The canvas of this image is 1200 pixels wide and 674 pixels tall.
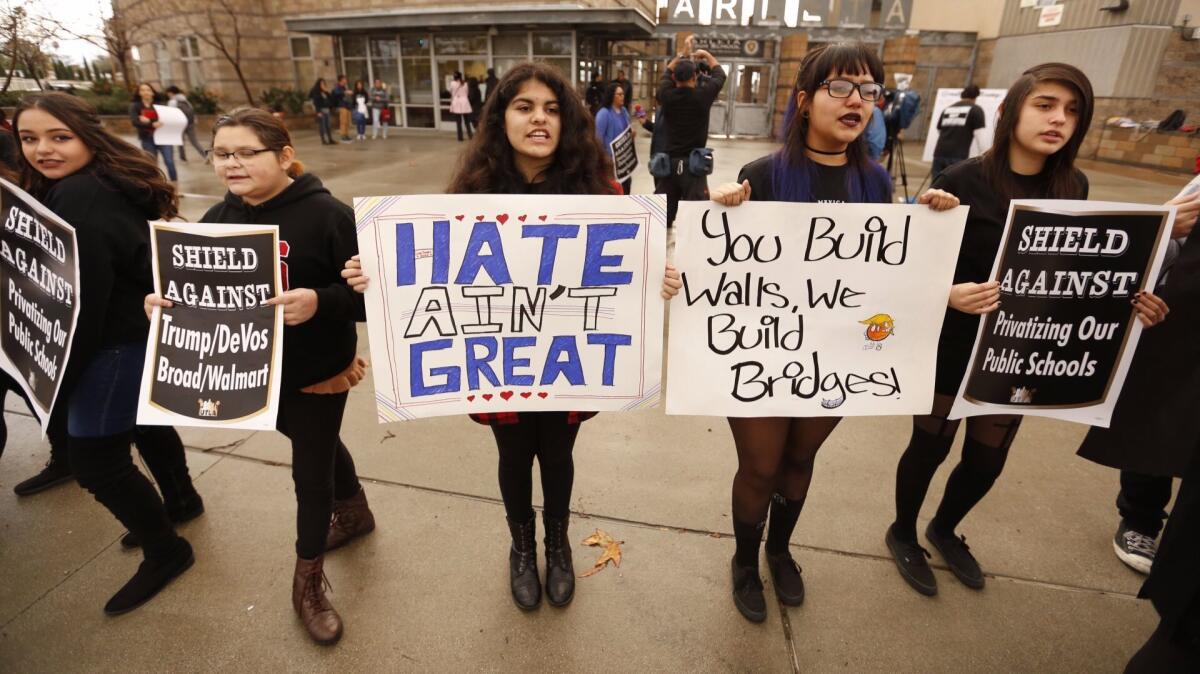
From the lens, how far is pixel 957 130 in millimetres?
7906

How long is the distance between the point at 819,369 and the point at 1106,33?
17607mm

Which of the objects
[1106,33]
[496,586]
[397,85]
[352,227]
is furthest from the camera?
[397,85]

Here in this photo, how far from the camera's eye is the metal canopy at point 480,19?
48.8ft

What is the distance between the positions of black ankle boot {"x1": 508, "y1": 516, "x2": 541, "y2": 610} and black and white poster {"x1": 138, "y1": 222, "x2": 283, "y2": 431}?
0.93 metres

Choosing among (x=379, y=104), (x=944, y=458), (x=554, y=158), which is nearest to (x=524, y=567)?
(x=554, y=158)

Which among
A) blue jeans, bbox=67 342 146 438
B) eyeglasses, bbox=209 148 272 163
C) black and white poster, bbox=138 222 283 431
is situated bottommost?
blue jeans, bbox=67 342 146 438

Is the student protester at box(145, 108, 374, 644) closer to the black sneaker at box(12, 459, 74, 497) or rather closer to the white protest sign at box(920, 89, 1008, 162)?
the black sneaker at box(12, 459, 74, 497)

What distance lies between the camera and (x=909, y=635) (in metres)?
2.13

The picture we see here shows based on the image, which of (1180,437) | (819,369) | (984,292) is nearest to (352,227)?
(819,369)

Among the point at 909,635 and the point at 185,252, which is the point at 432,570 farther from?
the point at 909,635

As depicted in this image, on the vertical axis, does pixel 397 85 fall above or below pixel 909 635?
above

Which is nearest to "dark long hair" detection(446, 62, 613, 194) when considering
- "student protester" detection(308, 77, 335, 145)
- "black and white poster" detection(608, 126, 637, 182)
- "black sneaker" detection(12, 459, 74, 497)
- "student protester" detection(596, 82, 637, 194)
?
"black sneaker" detection(12, 459, 74, 497)

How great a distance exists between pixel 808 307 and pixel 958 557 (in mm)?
1305

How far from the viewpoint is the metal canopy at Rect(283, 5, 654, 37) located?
14875mm
